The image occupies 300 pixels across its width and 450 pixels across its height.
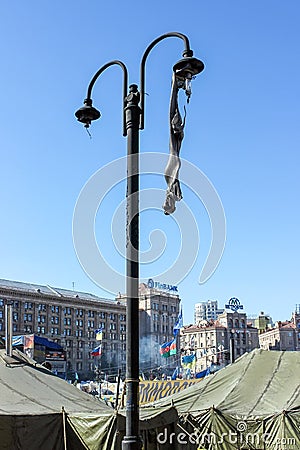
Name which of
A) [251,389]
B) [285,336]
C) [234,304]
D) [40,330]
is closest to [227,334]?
[234,304]

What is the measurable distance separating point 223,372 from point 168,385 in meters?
7.79

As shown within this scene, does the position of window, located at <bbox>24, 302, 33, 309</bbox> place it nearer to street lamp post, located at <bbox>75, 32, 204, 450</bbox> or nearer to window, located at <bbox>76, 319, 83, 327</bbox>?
window, located at <bbox>76, 319, 83, 327</bbox>

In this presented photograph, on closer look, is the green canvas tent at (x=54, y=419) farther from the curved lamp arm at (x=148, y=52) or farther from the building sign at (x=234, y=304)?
the building sign at (x=234, y=304)

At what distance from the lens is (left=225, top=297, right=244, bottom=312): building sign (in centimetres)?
15412

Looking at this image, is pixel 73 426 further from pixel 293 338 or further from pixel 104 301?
pixel 293 338

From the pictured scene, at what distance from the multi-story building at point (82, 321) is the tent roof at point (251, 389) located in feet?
334

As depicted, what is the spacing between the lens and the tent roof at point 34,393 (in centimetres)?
1391

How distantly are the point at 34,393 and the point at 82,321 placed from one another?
131 metres

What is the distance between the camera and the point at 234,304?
510ft

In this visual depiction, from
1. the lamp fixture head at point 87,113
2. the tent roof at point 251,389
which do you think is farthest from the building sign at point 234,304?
the lamp fixture head at point 87,113

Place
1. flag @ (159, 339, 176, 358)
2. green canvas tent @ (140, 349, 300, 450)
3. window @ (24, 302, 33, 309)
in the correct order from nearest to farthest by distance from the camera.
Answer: green canvas tent @ (140, 349, 300, 450) < flag @ (159, 339, 176, 358) < window @ (24, 302, 33, 309)

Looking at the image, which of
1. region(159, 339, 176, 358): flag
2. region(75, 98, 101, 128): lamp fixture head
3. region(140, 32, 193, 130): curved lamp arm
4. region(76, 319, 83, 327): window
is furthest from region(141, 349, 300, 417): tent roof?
region(76, 319, 83, 327): window

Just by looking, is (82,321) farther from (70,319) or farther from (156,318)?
(156,318)

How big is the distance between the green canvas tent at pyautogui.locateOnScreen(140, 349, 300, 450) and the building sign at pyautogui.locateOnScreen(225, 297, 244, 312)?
13403 centimetres
